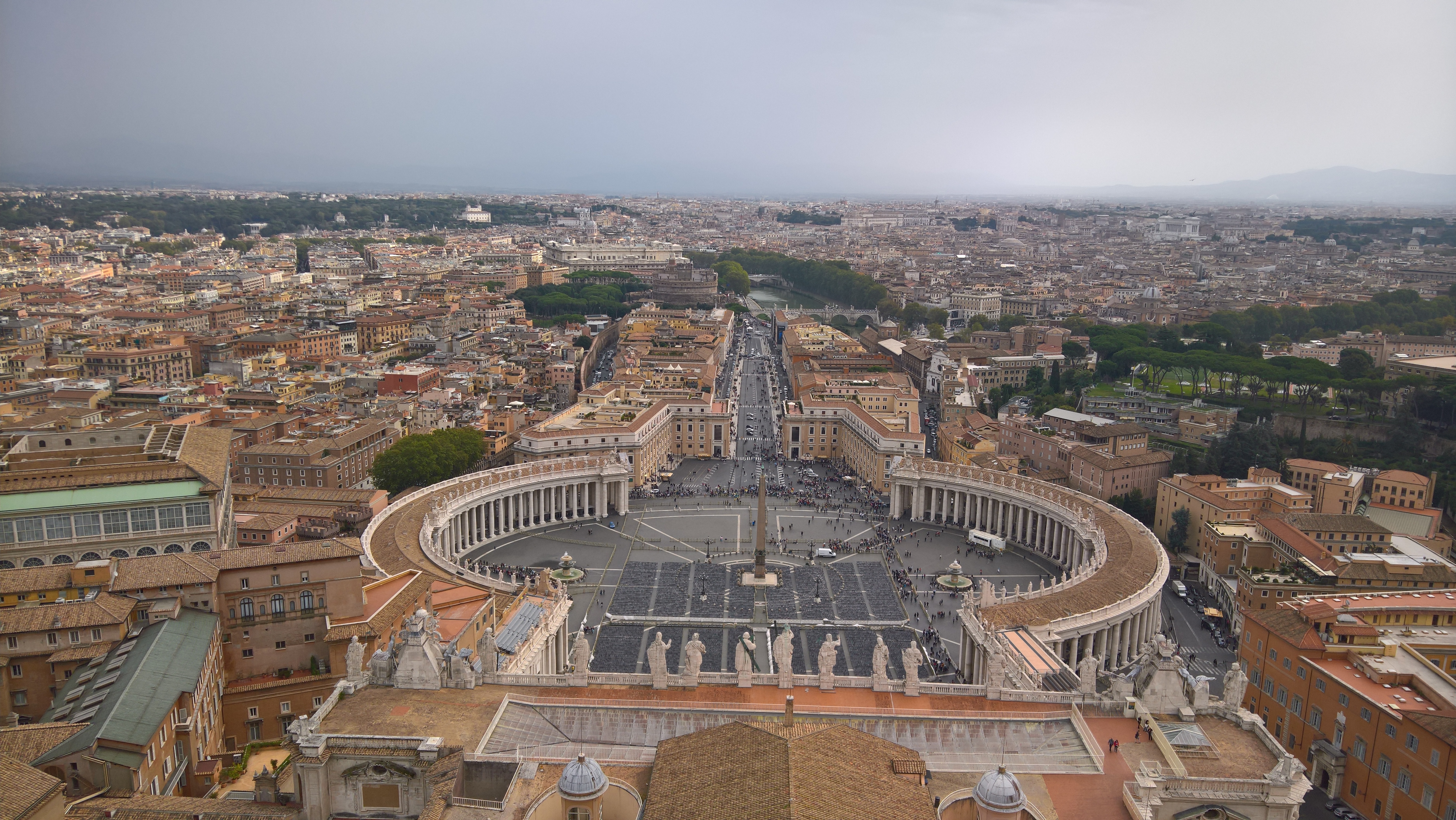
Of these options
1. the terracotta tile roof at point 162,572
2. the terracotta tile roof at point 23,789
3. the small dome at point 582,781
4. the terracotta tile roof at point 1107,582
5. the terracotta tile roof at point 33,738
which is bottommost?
Answer: the terracotta tile roof at point 1107,582

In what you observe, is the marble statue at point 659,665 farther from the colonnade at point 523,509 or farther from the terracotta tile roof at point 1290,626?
the colonnade at point 523,509

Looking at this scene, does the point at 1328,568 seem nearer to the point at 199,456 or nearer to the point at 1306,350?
the point at 199,456

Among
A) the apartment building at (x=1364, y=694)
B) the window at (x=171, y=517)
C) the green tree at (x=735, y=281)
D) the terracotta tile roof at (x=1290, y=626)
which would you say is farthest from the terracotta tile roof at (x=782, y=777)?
the green tree at (x=735, y=281)

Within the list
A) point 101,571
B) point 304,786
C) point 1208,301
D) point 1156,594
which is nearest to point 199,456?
point 101,571

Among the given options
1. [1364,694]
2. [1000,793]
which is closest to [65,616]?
[1000,793]

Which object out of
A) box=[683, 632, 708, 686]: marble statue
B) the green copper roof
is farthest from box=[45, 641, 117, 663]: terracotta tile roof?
box=[683, 632, 708, 686]: marble statue

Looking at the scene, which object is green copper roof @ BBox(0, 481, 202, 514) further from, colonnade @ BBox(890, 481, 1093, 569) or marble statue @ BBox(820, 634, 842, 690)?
colonnade @ BBox(890, 481, 1093, 569)
